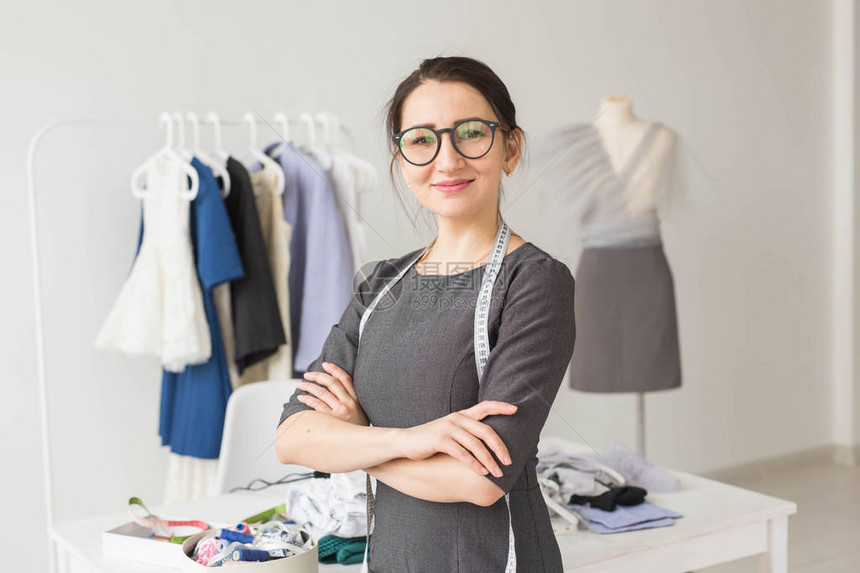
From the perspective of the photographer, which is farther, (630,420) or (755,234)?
(755,234)

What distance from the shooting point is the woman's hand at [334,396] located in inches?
55.6

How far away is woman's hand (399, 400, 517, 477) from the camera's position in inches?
47.9

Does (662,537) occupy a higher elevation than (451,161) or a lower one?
lower

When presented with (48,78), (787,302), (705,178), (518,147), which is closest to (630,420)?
(787,302)

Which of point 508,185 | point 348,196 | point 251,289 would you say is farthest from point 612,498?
point 348,196

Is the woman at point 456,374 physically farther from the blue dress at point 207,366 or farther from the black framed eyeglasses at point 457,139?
the blue dress at point 207,366

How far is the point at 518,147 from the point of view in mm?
1425

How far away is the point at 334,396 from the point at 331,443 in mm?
94

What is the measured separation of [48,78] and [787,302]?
3886 millimetres

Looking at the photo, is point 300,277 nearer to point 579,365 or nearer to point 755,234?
point 579,365

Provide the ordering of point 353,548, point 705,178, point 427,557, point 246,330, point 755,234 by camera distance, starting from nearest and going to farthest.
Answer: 1. point 427,557
2. point 353,548
3. point 246,330
4. point 705,178
5. point 755,234

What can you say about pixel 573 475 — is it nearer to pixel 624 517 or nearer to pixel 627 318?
pixel 624 517

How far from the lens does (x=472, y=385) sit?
4.27 feet

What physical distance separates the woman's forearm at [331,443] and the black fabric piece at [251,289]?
4.87 feet
